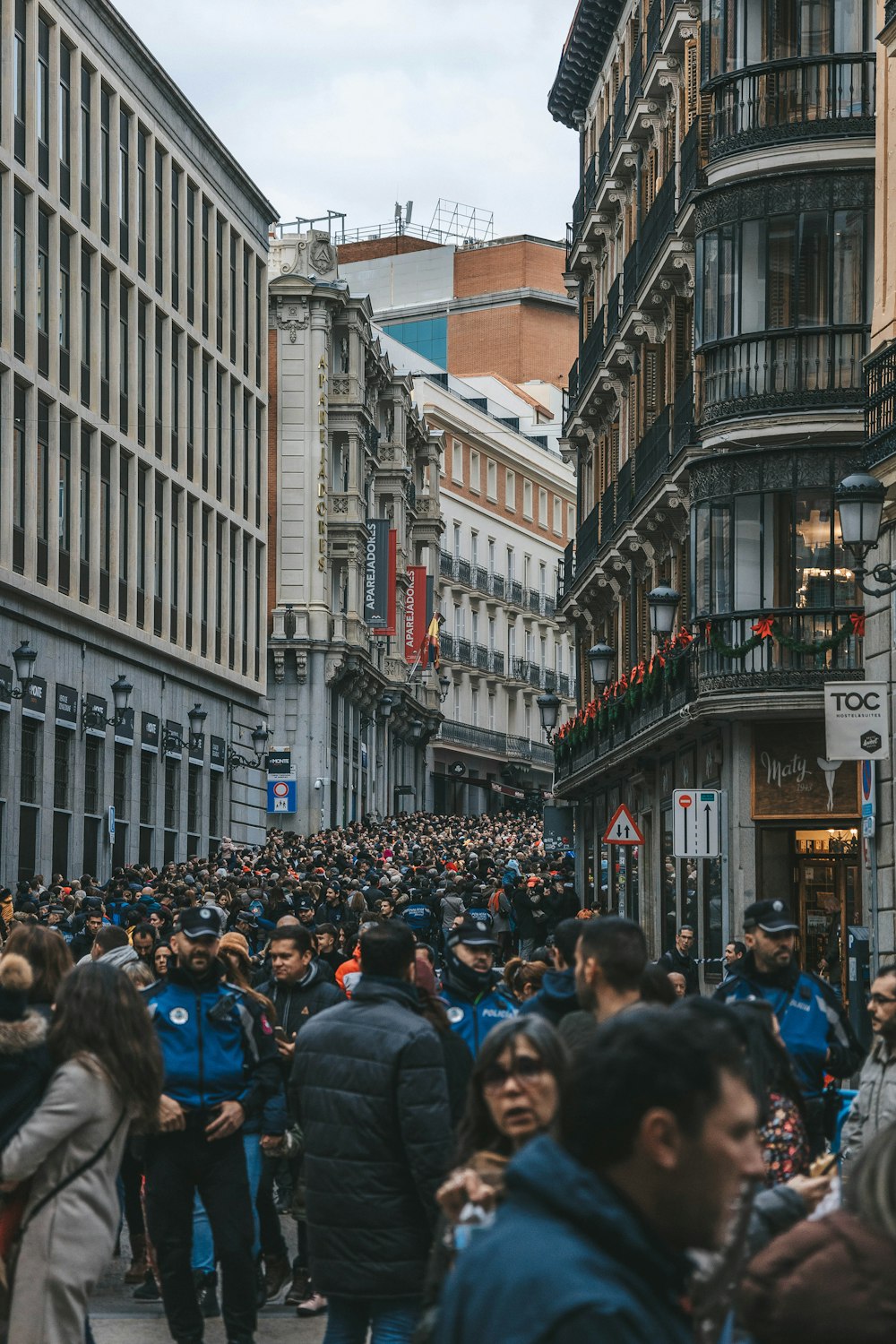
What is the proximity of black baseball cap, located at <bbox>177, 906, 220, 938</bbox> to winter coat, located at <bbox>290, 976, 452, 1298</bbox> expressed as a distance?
1767 mm

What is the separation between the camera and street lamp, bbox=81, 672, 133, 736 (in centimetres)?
4178

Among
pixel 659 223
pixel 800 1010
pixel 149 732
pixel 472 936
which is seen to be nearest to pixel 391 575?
pixel 149 732

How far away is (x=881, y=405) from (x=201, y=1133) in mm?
14451

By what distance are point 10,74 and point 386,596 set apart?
33376mm

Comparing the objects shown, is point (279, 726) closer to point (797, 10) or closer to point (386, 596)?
point (386, 596)

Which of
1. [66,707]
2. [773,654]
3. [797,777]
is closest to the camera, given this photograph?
[773,654]

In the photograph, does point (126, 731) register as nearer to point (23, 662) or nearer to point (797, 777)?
point (23, 662)

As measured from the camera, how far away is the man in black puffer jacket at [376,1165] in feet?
23.3

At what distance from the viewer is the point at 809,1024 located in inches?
364

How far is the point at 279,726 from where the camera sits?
69.2 metres

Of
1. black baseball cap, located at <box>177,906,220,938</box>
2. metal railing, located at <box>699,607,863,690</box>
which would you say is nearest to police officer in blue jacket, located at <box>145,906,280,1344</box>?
black baseball cap, located at <box>177,906,220,938</box>

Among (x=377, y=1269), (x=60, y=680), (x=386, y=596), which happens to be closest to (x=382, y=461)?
(x=386, y=596)

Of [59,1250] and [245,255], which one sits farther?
[245,255]

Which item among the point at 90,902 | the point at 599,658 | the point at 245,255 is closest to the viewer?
the point at 90,902
